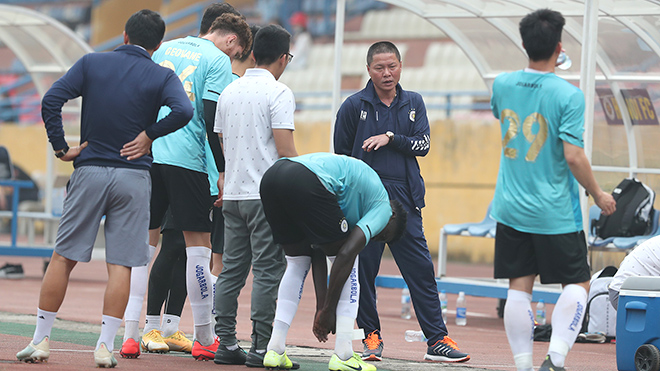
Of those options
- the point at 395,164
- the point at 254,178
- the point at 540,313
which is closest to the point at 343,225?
the point at 254,178

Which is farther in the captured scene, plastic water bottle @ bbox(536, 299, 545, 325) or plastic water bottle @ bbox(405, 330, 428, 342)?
plastic water bottle @ bbox(536, 299, 545, 325)

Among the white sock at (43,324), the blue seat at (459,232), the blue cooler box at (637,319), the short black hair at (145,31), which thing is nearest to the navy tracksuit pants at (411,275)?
the blue cooler box at (637,319)

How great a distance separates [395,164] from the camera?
7.18 metres

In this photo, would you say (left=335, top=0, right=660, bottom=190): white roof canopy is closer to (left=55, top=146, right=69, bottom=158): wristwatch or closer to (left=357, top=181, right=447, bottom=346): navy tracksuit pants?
(left=357, top=181, right=447, bottom=346): navy tracksuit pants

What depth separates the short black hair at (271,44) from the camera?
6230 millimetres

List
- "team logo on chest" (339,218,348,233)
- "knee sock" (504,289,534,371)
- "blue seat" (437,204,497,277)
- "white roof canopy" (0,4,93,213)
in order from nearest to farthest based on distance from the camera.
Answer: "knee sock" (504,289,534,371), "team logo on chest" (339,218,348,233), "blue seat" (437,204,497,277), "white roof canopy" (0,4,93,213)

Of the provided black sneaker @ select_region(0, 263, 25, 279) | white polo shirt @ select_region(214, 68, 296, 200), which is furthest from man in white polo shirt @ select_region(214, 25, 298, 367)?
black sneaker @ select_region(0, 263, 25, 279)

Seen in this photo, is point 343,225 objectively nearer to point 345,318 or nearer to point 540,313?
point 345,318

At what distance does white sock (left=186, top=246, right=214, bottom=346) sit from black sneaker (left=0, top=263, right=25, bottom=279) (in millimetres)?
8002

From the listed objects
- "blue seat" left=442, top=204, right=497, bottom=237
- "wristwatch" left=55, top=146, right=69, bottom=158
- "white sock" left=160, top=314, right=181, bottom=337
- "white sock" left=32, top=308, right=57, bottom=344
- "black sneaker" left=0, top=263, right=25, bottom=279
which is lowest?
"black sneaker" left=0, top=263, right=25, bottom=279

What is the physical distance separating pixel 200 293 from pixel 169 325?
1.89 feet

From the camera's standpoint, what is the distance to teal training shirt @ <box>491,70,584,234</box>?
541 cm

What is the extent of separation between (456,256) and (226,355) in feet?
53.8

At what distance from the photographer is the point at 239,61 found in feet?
24.2
